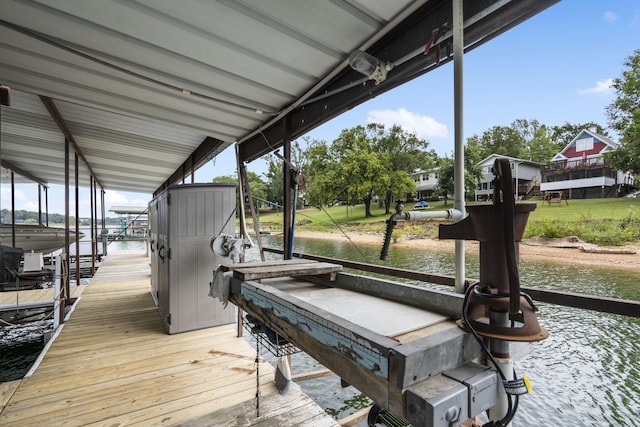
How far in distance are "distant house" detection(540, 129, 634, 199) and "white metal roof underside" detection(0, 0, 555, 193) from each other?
4712 millimetres

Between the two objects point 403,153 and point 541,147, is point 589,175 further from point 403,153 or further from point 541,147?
point 403,153

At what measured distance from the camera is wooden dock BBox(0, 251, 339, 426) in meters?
2.10

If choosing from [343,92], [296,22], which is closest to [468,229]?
[296,22]

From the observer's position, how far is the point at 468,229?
3.12ft

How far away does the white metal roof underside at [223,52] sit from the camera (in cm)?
157

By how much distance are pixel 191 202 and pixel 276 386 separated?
2.26 metres

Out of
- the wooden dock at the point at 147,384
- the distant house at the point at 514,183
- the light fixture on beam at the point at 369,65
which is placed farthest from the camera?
the wooden dock at the point at 147,384

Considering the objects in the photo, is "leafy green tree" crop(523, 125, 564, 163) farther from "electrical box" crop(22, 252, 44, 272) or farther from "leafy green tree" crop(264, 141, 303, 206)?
"electrical box" crop(22, 252, 44, 272)

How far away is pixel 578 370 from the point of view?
4012mm

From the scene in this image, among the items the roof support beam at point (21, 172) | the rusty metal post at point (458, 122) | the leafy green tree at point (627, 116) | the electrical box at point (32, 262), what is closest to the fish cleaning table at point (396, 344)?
the rusty metal post at point (458, 122)

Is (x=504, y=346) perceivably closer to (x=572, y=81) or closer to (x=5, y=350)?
(x=572, y=81)

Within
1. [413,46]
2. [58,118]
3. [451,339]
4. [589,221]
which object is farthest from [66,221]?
[589,221]

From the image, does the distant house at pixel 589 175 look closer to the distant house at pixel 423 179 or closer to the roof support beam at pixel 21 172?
the distant house at pixel 423 179

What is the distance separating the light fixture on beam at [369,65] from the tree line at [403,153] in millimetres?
873
